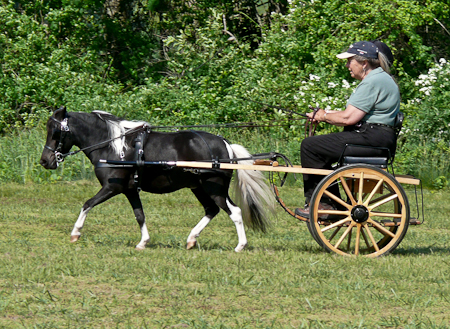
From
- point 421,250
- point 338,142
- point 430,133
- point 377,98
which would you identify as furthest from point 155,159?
point 430,133

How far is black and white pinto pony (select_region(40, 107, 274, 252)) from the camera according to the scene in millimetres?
7473

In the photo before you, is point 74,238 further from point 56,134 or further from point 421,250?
point 421,250

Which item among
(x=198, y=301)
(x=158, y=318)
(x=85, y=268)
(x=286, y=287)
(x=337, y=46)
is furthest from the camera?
(x=337, y=46)

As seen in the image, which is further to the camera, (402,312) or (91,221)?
(91,221)

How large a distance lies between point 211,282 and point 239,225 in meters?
1.63

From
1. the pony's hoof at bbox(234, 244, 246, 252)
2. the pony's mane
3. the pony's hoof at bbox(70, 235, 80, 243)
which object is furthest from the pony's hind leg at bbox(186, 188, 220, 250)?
the pony's hoof at bbox(70, 235, 80, 243)

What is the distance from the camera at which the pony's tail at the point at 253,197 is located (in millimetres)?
7781

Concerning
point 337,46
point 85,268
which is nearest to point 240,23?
point 337,46

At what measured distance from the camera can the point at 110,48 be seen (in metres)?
20.5

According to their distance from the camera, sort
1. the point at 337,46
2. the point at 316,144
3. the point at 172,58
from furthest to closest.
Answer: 1. the point at 172,58
2. the point at 337,46
3. the point at 316,144

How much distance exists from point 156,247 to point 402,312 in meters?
3.28

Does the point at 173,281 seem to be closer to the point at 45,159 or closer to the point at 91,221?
the point at 45,159

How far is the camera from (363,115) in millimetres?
6695

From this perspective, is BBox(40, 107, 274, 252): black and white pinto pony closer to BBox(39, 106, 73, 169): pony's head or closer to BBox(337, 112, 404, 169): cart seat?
BBox(39, 106, 73, 169): pony's head
